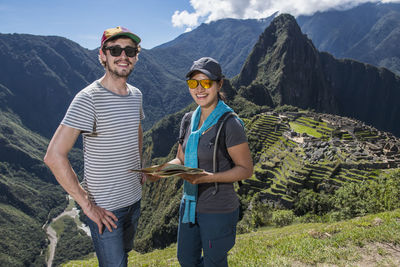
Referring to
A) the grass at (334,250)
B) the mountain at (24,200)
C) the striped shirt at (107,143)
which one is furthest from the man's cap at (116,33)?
the mountain at (24,200)

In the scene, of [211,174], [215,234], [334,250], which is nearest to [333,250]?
[334,250]

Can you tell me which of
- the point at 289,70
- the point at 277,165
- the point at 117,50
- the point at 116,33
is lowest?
the point at 277,165

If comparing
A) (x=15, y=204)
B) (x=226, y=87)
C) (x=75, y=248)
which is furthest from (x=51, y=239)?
(x=226, y=87)

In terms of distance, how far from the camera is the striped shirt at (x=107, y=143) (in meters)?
2.90

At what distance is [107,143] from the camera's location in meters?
3.10

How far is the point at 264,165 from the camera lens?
38.7m

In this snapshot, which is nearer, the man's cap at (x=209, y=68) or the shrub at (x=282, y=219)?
the man's cap at (x=209, y=68)

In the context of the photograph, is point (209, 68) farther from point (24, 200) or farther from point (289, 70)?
point (289, 70)

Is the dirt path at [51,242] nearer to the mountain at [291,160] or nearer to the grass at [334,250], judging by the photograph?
the mountain at [291,160]

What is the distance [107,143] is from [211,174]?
4.43 feet

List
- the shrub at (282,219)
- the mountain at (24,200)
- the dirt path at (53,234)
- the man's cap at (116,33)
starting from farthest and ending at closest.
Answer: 1. the dirt path at (53,234)
2. the mountain at (24,200)
3. the shrub at (282,219)
4. the man's cap at (116,33)

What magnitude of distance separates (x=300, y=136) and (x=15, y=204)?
147888 mm

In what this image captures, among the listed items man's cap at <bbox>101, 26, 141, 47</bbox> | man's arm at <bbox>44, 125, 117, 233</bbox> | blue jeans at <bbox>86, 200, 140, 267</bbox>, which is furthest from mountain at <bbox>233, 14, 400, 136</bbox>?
man's arm at <bbox>44, 125, 117, 233</bbox>

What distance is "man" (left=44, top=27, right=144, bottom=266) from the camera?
2.79m
